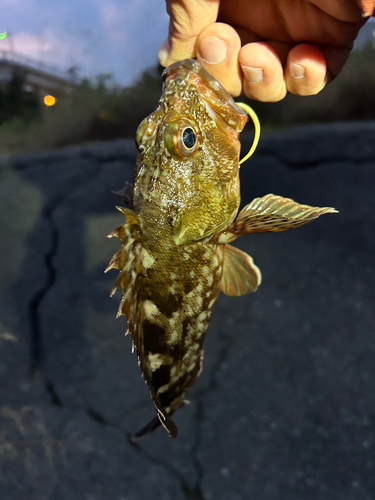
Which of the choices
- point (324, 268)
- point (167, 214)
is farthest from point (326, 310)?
point (167, 214)

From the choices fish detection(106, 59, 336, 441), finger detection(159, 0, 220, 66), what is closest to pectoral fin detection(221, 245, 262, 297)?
fish detection(106, 59, 336, 441)

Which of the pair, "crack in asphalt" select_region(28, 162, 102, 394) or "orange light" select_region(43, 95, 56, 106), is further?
"orange light" select_region(43, 95, 56, 106)

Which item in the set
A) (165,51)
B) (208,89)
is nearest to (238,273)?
(208,89)

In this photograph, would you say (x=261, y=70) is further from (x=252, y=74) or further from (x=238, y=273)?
(x=238, y=273)

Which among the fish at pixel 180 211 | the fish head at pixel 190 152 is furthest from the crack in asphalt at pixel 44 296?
the fish head at pixel 190 152

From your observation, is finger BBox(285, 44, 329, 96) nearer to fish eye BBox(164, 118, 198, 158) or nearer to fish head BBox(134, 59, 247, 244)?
fish head BBox(134, 59, 247, 244)

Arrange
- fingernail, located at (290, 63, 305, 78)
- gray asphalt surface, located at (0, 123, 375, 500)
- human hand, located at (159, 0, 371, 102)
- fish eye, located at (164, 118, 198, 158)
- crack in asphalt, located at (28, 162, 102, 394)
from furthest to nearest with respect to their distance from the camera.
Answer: crack in asphalt, located at (28, 162, 102, 394), gray asphalt surface, located at (0, 123, 375, 500), fingernail, located at (290, 63, 305, 78), human hand, located at (159, 0, 371, 102), fish eye, located at (164, 118, 198, 158)

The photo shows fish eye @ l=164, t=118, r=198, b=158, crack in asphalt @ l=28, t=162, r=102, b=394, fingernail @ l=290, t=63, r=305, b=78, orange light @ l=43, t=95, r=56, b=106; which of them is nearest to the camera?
fish eye @ l=164, t=118, r=198, b=158

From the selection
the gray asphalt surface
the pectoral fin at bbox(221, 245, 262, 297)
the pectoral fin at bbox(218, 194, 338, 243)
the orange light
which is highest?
the pectoral fin at bbox(218, 194, 338, 243)

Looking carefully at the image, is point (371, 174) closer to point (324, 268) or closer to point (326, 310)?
point (324, 268)
